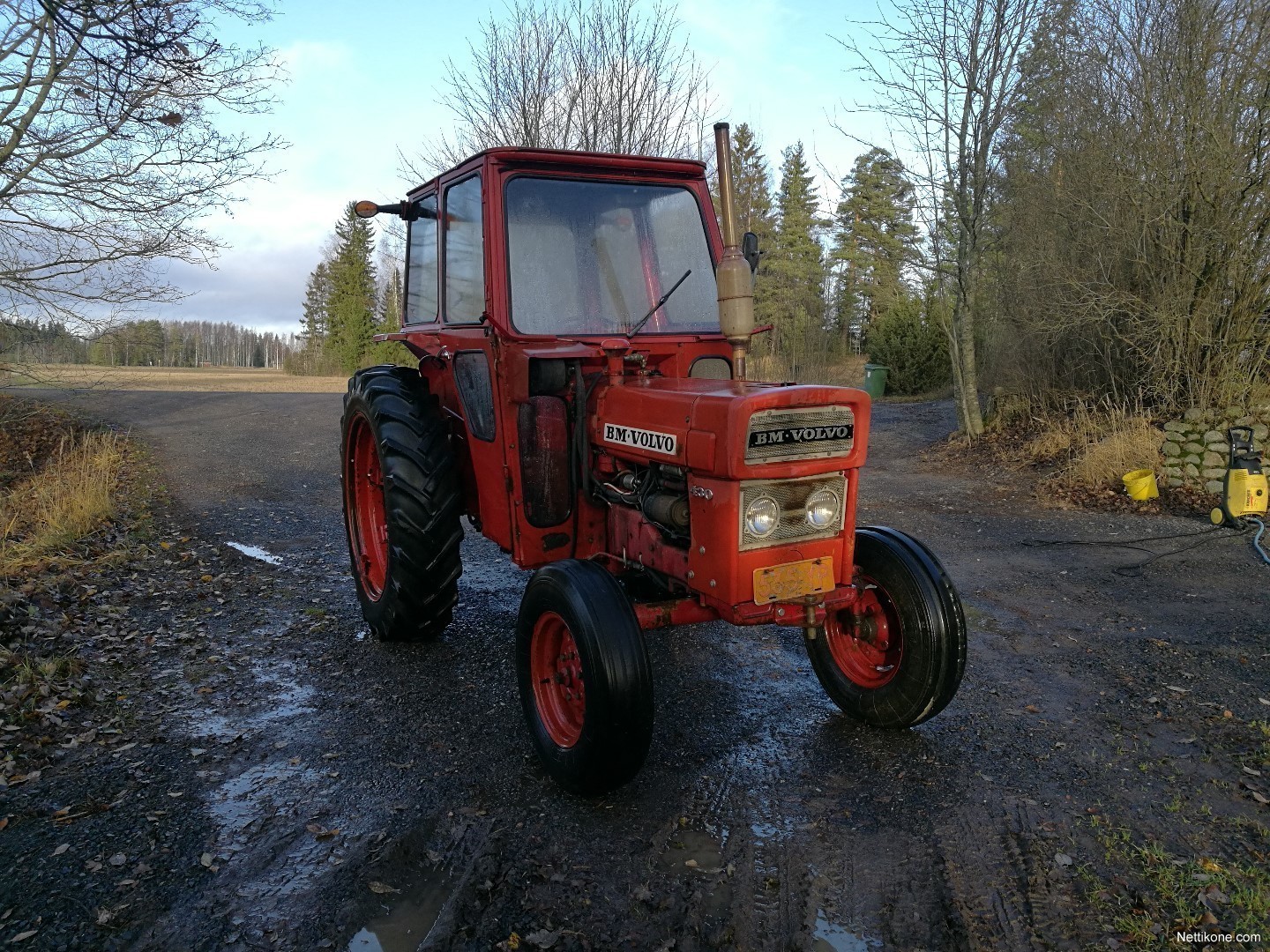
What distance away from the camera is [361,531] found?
209 inches

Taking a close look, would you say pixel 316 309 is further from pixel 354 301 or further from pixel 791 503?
pixel 791 503

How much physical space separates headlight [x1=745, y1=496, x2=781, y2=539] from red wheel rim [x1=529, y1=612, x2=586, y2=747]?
802 millimetres

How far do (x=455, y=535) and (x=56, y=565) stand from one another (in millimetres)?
3365

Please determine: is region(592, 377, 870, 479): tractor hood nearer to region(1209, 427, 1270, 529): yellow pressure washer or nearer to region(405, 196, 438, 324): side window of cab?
region(405, 196, 438, 324): side window of cab

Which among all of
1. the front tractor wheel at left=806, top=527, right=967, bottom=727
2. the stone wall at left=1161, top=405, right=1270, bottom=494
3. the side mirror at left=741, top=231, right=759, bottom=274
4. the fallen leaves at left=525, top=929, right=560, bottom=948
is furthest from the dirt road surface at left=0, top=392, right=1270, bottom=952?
the stone wall at left=1161, top=405, right=1270, bottom=494

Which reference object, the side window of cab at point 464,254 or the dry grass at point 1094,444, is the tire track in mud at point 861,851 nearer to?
the side window of cab at point 464,254

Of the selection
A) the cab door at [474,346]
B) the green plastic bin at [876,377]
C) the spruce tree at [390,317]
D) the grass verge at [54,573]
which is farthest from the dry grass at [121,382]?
the green plastic bin at [876,377]

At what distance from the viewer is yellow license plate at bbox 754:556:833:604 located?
3070mm

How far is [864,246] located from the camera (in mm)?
33156

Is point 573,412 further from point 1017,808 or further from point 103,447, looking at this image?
point 103,447

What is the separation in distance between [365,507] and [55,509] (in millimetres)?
3281

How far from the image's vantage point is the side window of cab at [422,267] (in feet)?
15.5

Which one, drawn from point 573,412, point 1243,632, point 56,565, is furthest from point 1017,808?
point 56,565

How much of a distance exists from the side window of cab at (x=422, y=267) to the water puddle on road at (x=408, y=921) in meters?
3.00
